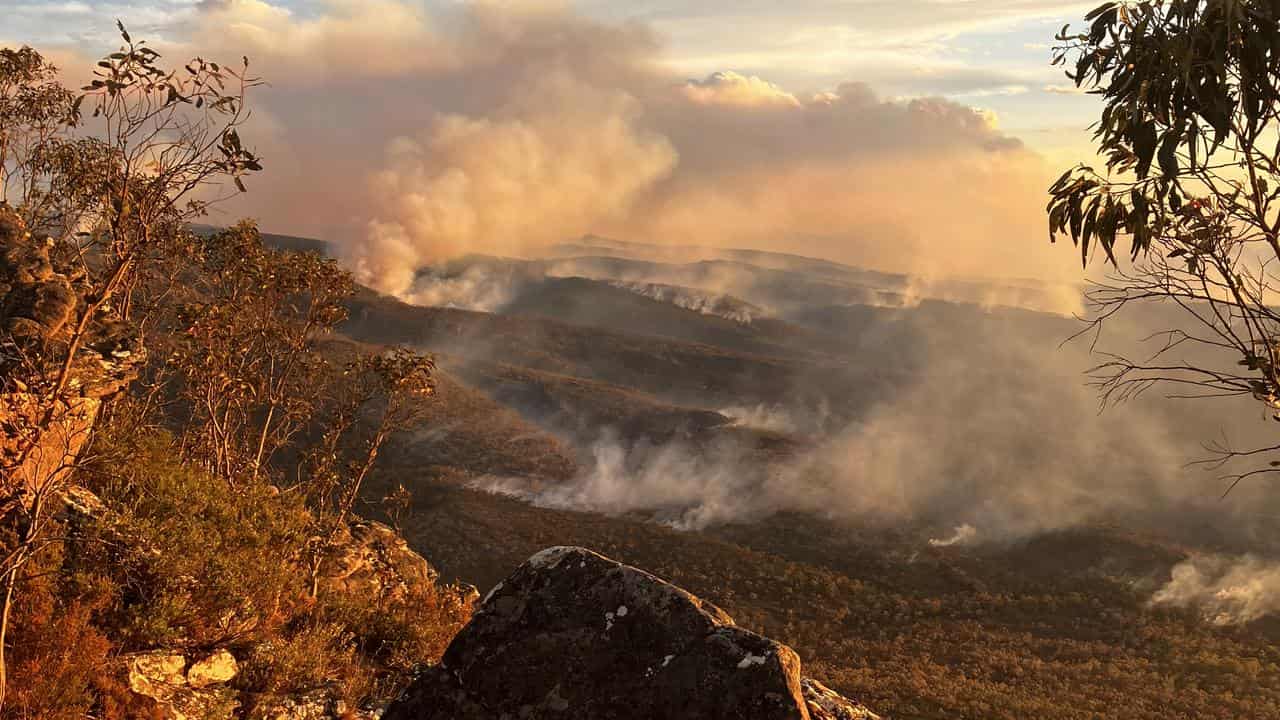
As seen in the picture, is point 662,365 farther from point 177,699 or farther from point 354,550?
point 177,699

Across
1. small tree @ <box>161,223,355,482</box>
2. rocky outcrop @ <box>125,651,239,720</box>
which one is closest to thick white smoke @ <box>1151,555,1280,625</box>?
small tree @ <box>161,223,355,482</box>

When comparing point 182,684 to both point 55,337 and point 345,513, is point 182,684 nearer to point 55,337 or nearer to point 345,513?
point 55,337

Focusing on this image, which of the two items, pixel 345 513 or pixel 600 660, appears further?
pixel 345 513

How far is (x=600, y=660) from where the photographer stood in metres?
5.32

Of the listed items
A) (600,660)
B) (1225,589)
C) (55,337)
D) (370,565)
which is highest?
(55,337)

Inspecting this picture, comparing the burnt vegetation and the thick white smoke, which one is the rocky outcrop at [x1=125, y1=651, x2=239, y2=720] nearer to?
the burnt vegetation

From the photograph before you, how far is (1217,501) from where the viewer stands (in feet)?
212

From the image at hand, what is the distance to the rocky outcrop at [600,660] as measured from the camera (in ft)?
16.4

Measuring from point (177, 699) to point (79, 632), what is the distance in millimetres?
1072

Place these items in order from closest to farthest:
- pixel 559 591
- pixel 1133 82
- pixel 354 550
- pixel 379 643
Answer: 1. pixel 559 591
2. pixel 1133 82
3. pixel 379 643
4. pixel 354 550

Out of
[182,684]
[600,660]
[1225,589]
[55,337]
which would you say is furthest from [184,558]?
[1225,589]

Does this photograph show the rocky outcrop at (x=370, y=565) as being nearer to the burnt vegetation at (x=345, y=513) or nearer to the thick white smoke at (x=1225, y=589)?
the burnt vegetation at (x=345, y=513)

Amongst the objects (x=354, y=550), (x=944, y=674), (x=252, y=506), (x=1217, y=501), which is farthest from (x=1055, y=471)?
(x=252, y=506)

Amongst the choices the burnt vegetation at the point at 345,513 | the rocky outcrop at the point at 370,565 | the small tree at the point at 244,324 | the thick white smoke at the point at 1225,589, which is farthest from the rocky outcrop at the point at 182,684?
the thick white smoke at the point at 1225,589
